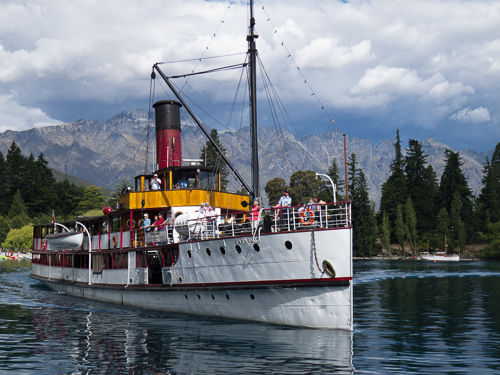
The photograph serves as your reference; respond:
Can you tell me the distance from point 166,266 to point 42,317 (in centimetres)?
566

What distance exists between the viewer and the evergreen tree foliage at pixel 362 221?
318 ft

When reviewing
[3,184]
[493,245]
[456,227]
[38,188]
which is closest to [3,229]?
[38,188]

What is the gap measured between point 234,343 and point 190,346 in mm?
1319

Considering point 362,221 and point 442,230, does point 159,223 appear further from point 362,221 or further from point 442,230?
point 442,230

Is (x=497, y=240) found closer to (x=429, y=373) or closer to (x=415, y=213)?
(x=415, y=213)

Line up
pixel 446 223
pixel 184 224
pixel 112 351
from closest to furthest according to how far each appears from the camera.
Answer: pixel 112 351
pixel 184 224
pixel 446 223

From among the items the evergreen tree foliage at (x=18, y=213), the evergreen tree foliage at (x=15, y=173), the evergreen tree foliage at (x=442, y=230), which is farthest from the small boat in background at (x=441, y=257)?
the evergreen tree foliage at (x=15, y=173)

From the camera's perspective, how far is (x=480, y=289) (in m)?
34.3

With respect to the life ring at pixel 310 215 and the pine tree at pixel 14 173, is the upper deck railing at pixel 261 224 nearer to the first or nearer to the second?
the life ring at pixel 310 215

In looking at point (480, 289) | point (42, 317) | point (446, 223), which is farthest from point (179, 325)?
point (446, 223)

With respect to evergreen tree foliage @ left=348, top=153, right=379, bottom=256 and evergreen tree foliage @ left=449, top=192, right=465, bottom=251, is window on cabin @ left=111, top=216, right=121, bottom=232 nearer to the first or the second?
evergreen tree foliage @ left=348, top=153, right=379, bottom=256

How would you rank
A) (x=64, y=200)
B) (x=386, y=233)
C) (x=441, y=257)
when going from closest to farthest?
(x=441, y=257)
(x=386, y=233)
(x=64, y=200)

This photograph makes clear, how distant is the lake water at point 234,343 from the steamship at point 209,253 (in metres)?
0.73

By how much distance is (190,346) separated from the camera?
14453 mm
